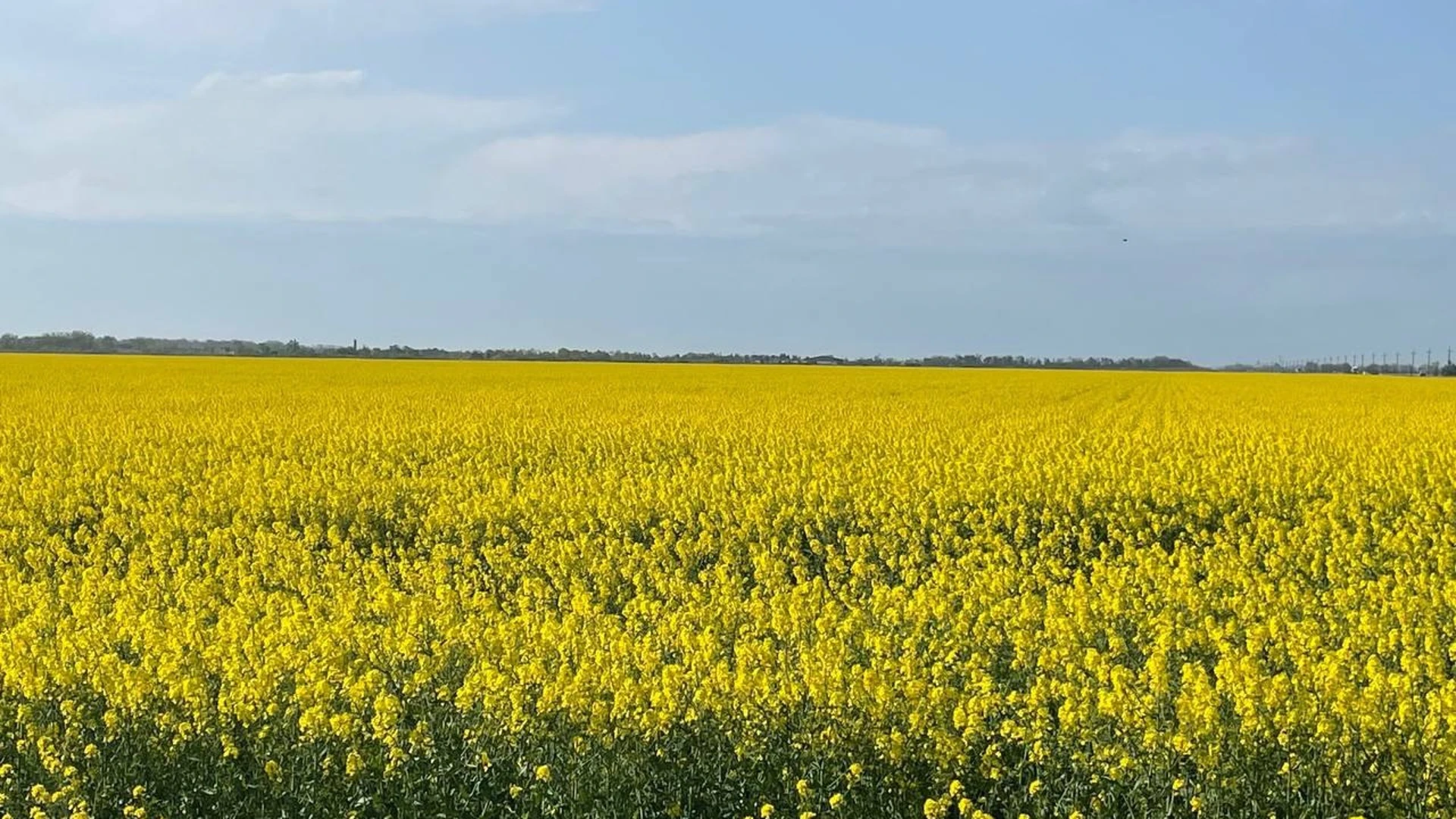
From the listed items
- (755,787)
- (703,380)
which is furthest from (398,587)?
(703,380)

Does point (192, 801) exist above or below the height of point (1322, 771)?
below

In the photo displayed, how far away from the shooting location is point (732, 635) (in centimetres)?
659

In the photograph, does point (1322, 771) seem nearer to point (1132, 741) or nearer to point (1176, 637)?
point (1132, 741)

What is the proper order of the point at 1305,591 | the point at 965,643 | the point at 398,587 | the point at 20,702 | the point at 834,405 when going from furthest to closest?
1. the point at 834,405
2. the point at 398,587
3. the point at 1305,591
4. the point at 965,643
5. the point at 20,702

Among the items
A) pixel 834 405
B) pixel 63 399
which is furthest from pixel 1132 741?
pixel 63 399

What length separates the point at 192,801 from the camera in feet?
15.0

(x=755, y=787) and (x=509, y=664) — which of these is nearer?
(x=755, y=787)

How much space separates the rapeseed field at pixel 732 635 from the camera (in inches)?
177

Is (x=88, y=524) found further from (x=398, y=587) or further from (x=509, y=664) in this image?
(x=509, y=664)

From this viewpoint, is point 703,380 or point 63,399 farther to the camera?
point 703,380

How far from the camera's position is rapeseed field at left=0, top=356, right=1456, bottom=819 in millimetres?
4484

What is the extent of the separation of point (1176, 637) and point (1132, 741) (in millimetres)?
1911

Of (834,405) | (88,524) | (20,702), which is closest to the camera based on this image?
(20,702)

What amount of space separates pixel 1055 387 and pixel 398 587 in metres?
39.8
